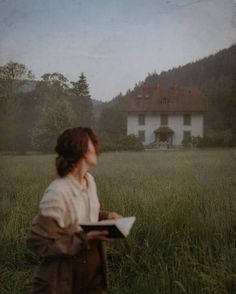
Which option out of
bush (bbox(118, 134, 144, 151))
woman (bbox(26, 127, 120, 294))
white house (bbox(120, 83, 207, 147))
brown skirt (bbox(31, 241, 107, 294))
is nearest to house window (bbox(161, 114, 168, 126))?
white house (bbox(120, 83, 207, 147))

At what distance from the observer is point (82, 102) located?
13.6 ft

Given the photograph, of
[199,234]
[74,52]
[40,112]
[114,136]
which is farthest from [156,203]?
[74,52]

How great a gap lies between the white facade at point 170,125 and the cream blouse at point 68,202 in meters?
1.82

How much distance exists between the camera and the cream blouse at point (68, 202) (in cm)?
222

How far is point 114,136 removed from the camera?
13.6 ft

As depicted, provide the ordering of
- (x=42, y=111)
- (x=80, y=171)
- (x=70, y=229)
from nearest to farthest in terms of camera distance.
Answer: (x=70, y=229) → (x=80, y=171) → (x=42, y=111)

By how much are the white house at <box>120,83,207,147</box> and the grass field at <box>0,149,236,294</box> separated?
0.18 metres

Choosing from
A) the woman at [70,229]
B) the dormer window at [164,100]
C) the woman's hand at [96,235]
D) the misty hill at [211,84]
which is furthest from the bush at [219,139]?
the woman's hand at [96,235]

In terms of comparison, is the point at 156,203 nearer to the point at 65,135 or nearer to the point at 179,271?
the point at 179,271

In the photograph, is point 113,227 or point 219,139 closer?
→ point 113,227

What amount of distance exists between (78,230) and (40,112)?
2.15 m

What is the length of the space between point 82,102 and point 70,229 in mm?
2061

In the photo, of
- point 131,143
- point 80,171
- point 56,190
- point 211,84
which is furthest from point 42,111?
point 56,190

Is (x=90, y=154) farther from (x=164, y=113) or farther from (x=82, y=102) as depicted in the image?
(x=164, y=113)
